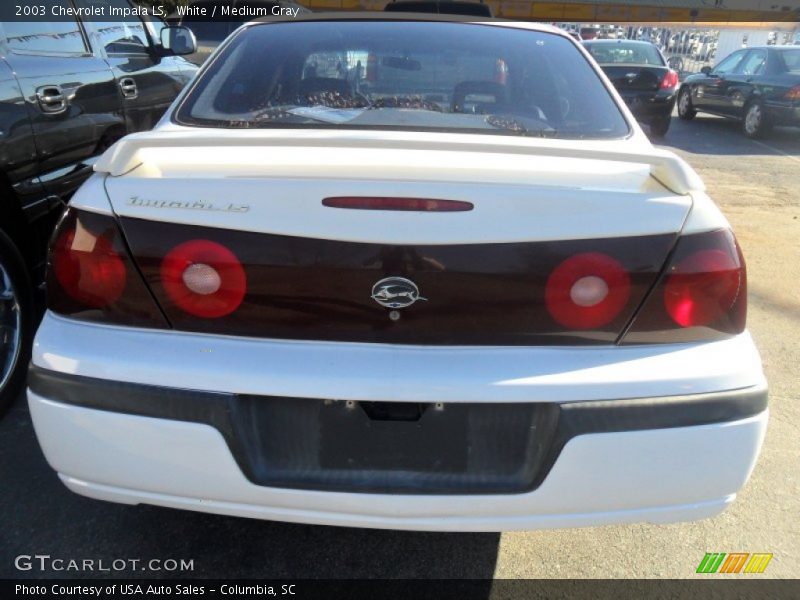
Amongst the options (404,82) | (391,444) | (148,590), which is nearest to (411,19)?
(404,82)

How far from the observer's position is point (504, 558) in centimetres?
225

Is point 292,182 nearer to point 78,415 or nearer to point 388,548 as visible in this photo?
point 78,415

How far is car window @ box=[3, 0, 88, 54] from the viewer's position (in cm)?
326

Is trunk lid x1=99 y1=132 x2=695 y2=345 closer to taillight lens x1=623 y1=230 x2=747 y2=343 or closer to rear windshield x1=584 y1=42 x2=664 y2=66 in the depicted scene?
taillight lens x1=623 y1=230 x2=747 y2=343

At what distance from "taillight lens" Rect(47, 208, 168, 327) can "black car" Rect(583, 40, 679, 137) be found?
294cm

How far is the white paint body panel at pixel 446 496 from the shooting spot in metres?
1.68

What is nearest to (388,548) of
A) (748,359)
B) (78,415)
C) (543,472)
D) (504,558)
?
(504,558)

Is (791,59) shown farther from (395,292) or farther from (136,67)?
(395,292)

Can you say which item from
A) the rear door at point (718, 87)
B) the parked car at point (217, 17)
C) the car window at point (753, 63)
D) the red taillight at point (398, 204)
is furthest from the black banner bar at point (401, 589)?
the rear door at point (718, 87)

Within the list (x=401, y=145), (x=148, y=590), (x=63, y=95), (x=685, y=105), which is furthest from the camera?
(x=685, y=105)

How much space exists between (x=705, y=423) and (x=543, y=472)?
1.35ft

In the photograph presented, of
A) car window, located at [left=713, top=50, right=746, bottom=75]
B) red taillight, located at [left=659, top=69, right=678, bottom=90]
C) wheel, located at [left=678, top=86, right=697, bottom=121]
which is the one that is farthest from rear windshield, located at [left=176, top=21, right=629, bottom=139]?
wheel, located at [left=678, top=86, right=697, bottom=121]

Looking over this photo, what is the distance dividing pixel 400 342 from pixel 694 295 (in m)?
0.75

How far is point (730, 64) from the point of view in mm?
12461
